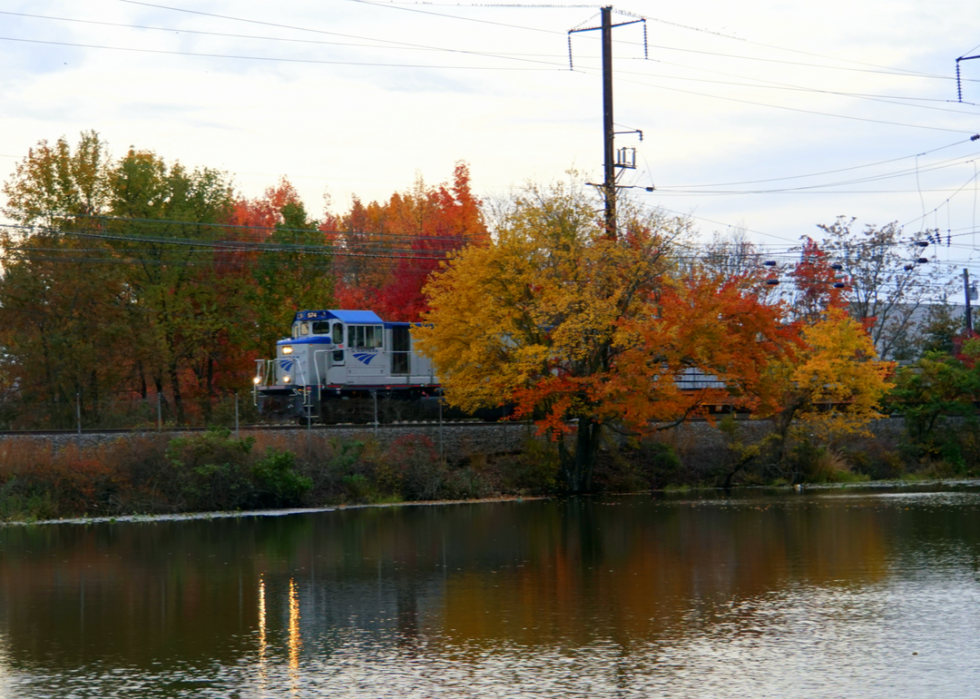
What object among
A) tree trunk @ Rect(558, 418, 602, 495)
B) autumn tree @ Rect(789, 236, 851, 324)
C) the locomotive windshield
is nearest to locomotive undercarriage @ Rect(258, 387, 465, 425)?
the locomotive windshield

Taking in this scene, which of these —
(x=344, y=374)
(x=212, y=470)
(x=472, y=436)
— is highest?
(x=344, y=374)

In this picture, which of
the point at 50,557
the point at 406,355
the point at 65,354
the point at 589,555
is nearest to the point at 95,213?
the point at 65,354

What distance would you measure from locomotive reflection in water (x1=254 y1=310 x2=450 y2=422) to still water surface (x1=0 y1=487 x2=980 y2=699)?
12756 mm

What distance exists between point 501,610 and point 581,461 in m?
26.2

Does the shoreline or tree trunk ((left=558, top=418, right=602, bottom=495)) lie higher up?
tree trunk ((left=558, top=418, right=602, bottom=495))

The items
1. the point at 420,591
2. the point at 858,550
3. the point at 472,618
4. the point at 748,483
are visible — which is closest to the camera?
the point at 472,618

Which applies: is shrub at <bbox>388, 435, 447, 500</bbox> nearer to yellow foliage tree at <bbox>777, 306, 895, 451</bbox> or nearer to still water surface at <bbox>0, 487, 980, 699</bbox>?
still water surface at <bbox>0, 487, 980, 699</bbox>

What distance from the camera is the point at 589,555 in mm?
24688

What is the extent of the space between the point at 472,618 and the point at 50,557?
12997 millimetres

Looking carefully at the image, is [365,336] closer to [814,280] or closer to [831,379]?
[831,379]

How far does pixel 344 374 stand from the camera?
4462 cm

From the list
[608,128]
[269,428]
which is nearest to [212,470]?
[269,428]

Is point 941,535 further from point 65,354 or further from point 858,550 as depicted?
point 65,354

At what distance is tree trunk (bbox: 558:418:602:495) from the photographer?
4353 centimetres
